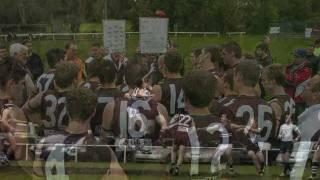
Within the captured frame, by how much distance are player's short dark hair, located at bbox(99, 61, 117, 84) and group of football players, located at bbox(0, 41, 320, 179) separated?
1 cm

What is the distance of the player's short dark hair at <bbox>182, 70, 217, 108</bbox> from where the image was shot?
5.07 m

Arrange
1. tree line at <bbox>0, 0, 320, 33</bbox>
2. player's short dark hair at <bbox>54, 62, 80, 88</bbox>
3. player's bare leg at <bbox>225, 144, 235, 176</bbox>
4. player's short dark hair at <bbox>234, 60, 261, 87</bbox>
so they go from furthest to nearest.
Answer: tree line at <bbox>0, 0, 320, 33</bbox> → player's short dark hair at <bbox>54, 62, 80, 88</bbox> → player's short dark hair at <bbox>234, 60, 261, 87</bbox> → player's bare leg at <bbox>225, 144, 235, 176</bbox>

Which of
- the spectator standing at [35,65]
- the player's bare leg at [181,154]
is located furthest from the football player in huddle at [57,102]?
the spectator standing at [35,65]

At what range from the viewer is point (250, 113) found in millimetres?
6031

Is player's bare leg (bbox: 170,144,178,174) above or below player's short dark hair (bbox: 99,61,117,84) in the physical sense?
below

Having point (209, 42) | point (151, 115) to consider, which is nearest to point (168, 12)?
point (209, 42)

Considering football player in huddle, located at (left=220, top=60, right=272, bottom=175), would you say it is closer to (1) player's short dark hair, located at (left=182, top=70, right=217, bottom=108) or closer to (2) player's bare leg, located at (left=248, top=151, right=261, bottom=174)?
(2) player's bare leg, located at (left=248, top=151, right=261, bottom=174)

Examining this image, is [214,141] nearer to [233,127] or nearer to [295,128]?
[233,127]

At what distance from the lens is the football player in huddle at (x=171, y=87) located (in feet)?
24.8

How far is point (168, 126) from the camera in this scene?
6105 millimetres

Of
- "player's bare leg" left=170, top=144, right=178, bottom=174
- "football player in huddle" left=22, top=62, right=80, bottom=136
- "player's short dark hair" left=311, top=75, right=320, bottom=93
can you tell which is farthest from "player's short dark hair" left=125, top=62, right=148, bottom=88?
"player's short dark hair" left=311, top=75, right=320, bottom=93

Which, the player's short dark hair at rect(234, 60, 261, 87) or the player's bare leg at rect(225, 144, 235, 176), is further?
the player's short dark hair at rect(234, 60, 261, 87)

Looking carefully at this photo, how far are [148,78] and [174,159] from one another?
3865mm

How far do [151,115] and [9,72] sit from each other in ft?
5.44
